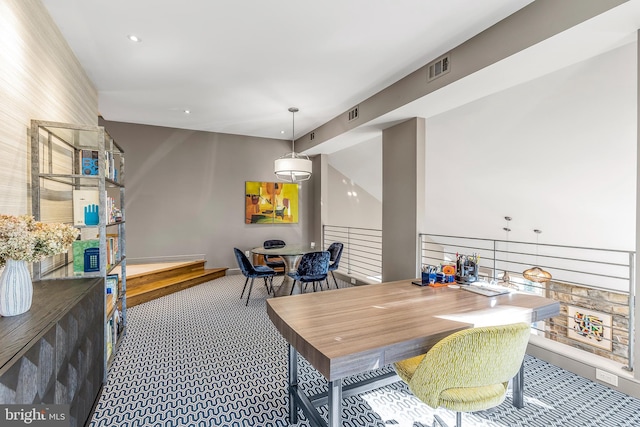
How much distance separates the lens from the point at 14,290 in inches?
57.7

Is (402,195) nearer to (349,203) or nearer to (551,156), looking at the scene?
(551,156)

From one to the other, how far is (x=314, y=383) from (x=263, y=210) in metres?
4.64

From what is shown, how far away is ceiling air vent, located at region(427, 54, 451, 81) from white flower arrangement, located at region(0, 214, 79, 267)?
136 inches

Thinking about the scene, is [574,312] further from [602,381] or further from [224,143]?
[224,143]

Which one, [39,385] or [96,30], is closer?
[39,385]

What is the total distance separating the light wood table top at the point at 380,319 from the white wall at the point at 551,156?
2.42 m

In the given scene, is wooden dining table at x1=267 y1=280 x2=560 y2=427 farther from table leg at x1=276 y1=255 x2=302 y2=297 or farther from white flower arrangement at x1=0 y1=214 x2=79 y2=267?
table leg at x1=276 y1=255 x2=302 y2=297

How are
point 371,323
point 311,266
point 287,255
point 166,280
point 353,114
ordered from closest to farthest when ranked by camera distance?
1. point 371,323
2. point 311,266
3. point 287,255
4. point 353,114
5. point 166,280

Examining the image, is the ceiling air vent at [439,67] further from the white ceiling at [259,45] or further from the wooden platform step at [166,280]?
the wooden platform step at [166,280]

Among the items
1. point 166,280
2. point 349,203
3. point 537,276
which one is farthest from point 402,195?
point 166,280

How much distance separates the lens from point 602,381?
230 centimetres

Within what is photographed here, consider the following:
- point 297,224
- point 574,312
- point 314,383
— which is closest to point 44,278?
point 314,383

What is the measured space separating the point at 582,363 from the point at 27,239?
12.5 feet

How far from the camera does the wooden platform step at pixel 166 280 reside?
452cm
